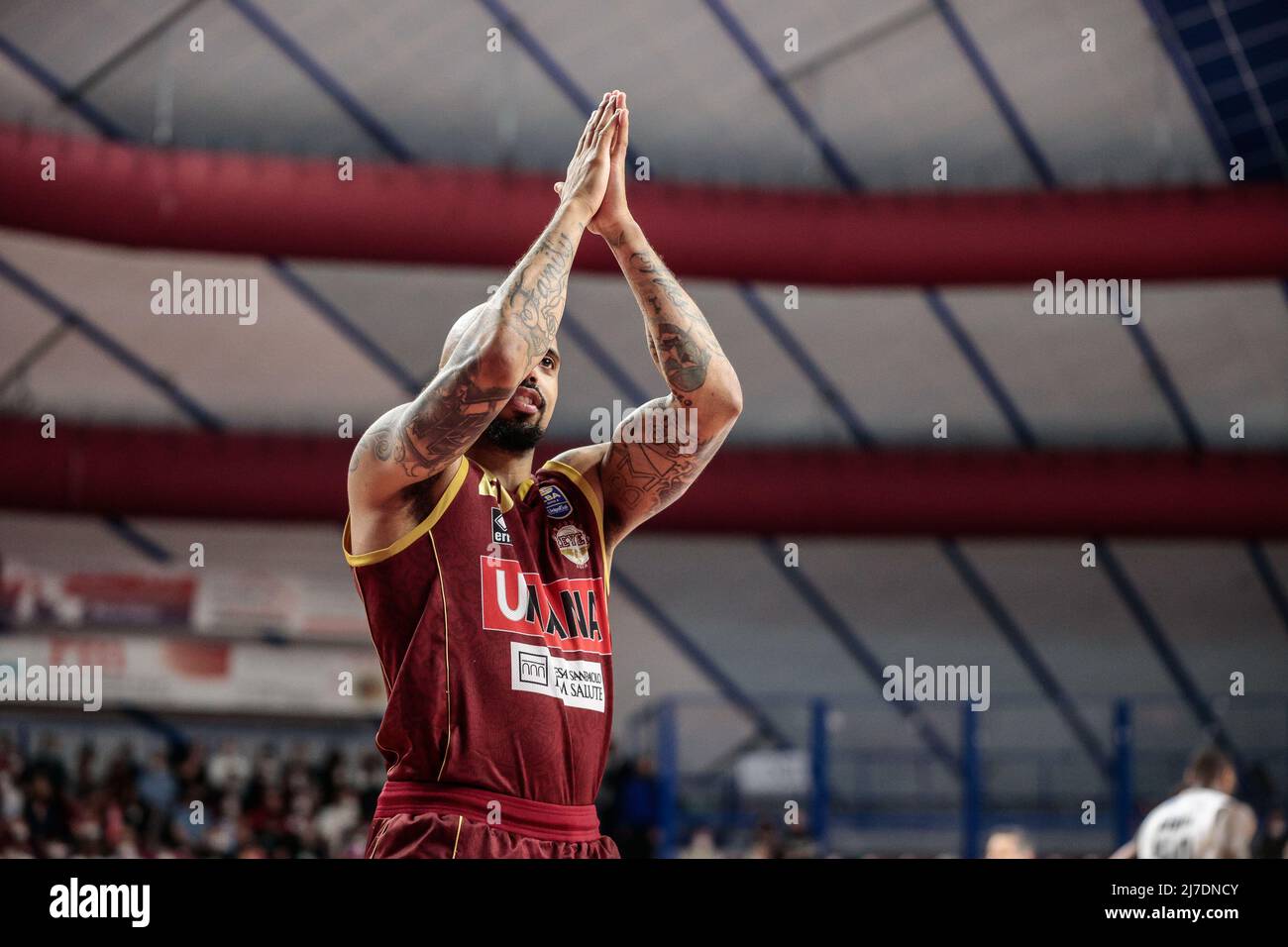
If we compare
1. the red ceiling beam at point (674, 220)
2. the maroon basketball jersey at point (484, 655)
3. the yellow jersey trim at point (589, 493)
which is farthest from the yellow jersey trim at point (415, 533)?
the red ceiling beam at point (674, 220)

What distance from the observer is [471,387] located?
2715 millimetres

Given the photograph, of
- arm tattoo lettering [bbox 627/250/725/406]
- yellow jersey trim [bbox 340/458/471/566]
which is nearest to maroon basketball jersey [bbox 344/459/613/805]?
yellow jersey trim [bbox 340/458/471/566]

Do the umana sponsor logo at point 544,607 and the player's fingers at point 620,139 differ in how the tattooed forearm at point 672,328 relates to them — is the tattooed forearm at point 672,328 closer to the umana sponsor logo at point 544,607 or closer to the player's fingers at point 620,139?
the player's fingers at point 620,139

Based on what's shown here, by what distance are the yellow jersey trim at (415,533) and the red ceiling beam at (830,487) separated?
10063mm

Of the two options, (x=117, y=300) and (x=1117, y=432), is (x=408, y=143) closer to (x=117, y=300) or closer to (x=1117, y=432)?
(x=117, y=300)

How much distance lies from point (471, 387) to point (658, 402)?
0.72 metres

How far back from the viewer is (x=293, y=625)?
1540 centimetres

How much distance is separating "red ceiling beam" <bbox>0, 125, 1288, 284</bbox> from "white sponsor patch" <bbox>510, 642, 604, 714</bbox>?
25.9 feet

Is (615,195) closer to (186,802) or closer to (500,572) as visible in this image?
(500,572)

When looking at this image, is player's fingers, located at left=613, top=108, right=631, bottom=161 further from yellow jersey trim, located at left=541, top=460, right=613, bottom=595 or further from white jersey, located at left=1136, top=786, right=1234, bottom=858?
white jersey, located at left=1136, top=786, right=1234, bottom=858

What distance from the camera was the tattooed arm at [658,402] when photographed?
311 centimetres

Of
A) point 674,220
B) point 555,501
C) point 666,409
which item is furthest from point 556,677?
point 674,220

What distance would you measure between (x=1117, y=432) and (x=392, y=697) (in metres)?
13.7
